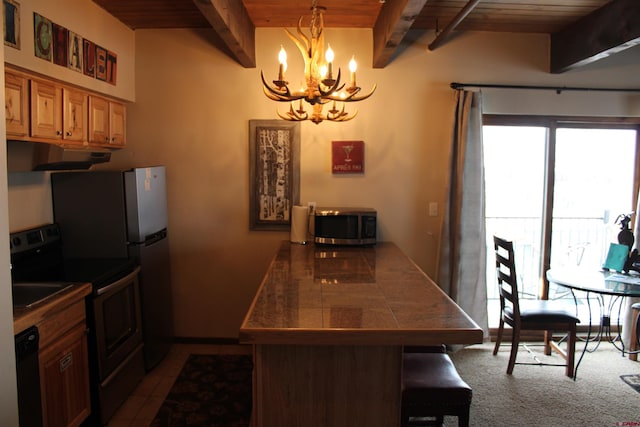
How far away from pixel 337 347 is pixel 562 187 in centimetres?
293

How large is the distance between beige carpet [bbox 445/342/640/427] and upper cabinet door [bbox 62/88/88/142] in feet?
9.59

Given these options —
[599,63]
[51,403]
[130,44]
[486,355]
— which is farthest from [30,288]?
[599,63]

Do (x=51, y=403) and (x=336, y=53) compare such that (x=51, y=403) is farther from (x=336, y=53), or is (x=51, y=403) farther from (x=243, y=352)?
(x=336, y=53)

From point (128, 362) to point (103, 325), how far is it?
0.44m

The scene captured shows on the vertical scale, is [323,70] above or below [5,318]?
above

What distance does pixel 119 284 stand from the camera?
9.16ft

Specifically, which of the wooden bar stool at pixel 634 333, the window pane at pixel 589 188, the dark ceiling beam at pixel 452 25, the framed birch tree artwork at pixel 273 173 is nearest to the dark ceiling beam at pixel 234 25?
the framed birch tree artwork at pixel 273 173

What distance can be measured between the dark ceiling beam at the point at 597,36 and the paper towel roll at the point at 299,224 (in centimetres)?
234

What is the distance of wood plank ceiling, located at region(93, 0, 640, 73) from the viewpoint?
279 centimetres

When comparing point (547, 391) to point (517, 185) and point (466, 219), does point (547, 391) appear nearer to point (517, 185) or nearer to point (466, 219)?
point (466, 219)

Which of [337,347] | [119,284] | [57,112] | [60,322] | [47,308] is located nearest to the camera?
[337,347]

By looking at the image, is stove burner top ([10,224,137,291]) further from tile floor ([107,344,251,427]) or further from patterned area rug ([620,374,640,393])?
patterned area rug ([620,374,640,393])

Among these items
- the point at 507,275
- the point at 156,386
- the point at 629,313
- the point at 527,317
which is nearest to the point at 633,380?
the point at 629,313

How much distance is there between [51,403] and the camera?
2.18 meters
